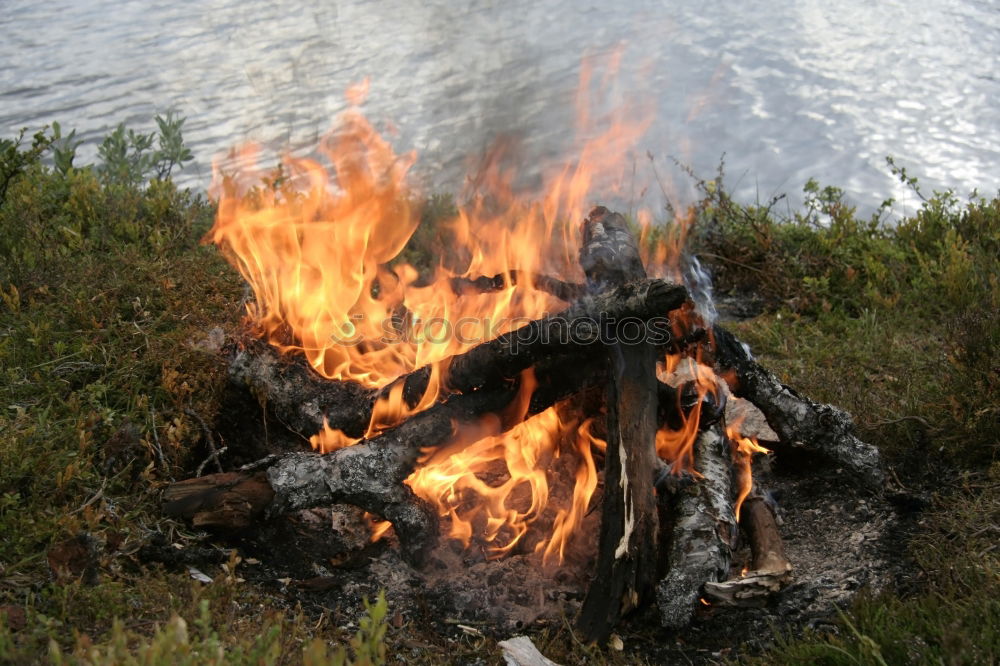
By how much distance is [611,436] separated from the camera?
4.25 meters

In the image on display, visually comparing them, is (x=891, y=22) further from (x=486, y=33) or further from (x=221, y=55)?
(x=221, y=55)

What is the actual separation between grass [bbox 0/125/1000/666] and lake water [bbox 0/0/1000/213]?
139 inches

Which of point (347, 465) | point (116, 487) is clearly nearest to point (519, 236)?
point (347, 465)

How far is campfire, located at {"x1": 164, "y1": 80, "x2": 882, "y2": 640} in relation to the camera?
162 inches

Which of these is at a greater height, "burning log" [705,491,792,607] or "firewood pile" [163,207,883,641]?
"firewood pile" [163,207,883,641]

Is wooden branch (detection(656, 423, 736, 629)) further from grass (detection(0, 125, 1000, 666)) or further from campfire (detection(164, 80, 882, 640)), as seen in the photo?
grass (detection(0, 125, 1000, 666))

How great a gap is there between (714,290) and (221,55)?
9634 mm

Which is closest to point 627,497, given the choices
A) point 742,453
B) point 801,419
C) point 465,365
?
point 465,365

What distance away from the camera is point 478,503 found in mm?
4832

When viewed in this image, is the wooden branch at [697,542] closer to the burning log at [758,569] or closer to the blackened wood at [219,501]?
the burning log at [758,569]

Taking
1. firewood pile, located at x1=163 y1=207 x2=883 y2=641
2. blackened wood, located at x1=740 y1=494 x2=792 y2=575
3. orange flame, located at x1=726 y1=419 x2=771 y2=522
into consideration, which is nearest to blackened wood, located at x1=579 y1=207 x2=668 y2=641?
firewood pile, located at x1=163 y1=207 x2=883 y2=641

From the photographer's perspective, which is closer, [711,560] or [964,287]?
[711,560]

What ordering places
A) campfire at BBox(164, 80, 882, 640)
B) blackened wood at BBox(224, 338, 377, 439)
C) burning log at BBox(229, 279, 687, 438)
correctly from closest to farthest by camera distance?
campfire at BBox(164, 80, 882, 640) < burning log at BBox(229, 279, 687, 438) < blackened wood at BBox(224, 338, 377, 439)

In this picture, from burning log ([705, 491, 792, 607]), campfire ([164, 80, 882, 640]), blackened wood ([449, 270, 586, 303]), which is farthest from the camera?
blackened wood ([449, 270, 586, 303])
